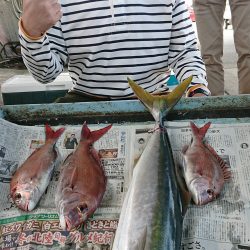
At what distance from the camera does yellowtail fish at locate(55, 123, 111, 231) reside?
1.25 meters

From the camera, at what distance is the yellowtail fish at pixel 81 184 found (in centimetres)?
125

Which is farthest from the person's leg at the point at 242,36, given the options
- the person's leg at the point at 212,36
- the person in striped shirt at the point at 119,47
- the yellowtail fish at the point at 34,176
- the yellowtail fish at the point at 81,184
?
the yellowtail fish at the point at 34,176

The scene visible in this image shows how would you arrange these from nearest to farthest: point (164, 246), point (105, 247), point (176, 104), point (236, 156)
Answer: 1. point (164, 246)
2. point (105, 247)
3. point (236, 156)
4. point (176, 104)

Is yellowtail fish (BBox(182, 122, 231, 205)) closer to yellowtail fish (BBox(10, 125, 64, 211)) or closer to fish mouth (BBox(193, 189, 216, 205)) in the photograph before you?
fish mouth (BBox(193, 189, 216, 205))

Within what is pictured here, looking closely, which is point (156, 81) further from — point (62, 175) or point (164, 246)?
point (164, 246)

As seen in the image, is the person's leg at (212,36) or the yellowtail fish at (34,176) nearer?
the yellowtail fish at (34,176)

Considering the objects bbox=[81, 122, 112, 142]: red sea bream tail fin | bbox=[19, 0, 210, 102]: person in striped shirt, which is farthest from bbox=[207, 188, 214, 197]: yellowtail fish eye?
bbox=[19, 0, 210, 102]: person in striped shirt

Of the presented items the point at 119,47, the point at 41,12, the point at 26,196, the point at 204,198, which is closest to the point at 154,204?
the point at 204,198

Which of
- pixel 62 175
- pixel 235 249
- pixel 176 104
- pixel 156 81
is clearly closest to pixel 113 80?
pixel 156 81

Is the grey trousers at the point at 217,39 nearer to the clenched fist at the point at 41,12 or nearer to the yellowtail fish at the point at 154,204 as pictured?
the yellowtail fish at the point at 154,204

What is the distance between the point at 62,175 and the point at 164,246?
467 millimetres

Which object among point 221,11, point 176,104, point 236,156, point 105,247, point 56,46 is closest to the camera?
point 105,247

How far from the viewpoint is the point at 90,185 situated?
1.35 metres

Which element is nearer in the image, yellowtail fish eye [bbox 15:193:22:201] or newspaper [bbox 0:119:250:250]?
newspaper [bbox 0:119:250:250]
